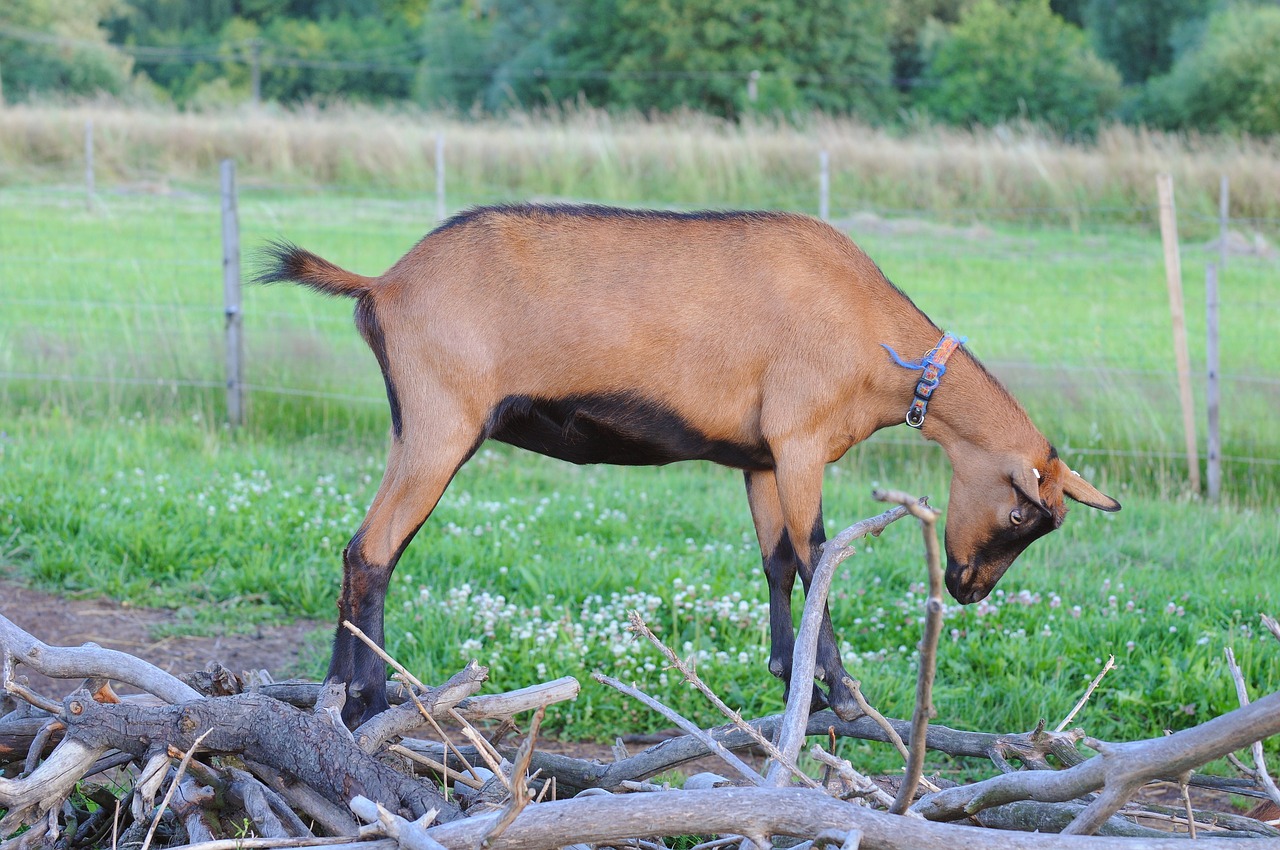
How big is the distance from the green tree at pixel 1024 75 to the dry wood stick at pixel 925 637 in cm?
3129

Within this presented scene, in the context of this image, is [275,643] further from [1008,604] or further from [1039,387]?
[1039,387]

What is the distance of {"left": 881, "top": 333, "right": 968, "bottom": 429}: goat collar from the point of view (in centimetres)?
362

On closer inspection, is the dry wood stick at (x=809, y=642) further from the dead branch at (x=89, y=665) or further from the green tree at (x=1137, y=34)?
the green tree at (x=1137, y=34)

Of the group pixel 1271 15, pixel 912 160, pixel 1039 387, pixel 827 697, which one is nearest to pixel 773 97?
pixel 1271 15

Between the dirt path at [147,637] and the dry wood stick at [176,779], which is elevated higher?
the dry wood stick at [176,779]

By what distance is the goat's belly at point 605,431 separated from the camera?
3.48 m

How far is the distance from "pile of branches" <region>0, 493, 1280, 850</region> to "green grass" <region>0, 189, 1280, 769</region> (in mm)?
1275

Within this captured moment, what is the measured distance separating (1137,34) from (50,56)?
33697mm

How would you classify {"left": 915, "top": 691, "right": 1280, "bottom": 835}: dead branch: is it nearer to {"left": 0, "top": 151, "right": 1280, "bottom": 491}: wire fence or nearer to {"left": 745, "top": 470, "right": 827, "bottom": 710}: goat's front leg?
{"left": 745, "top": 470, "right": 827, "bottom": 710}: goat's front leg

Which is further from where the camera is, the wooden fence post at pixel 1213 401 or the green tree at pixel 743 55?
the green tree at pixel 743 55

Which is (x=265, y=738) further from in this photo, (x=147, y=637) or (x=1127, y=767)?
(x=147, y=637)

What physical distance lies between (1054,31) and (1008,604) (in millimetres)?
30995

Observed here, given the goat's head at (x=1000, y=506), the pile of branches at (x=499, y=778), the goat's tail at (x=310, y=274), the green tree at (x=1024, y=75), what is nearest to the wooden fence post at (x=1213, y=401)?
the pile of branches at (x=499, y=778)

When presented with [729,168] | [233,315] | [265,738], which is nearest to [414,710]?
[265,738]
